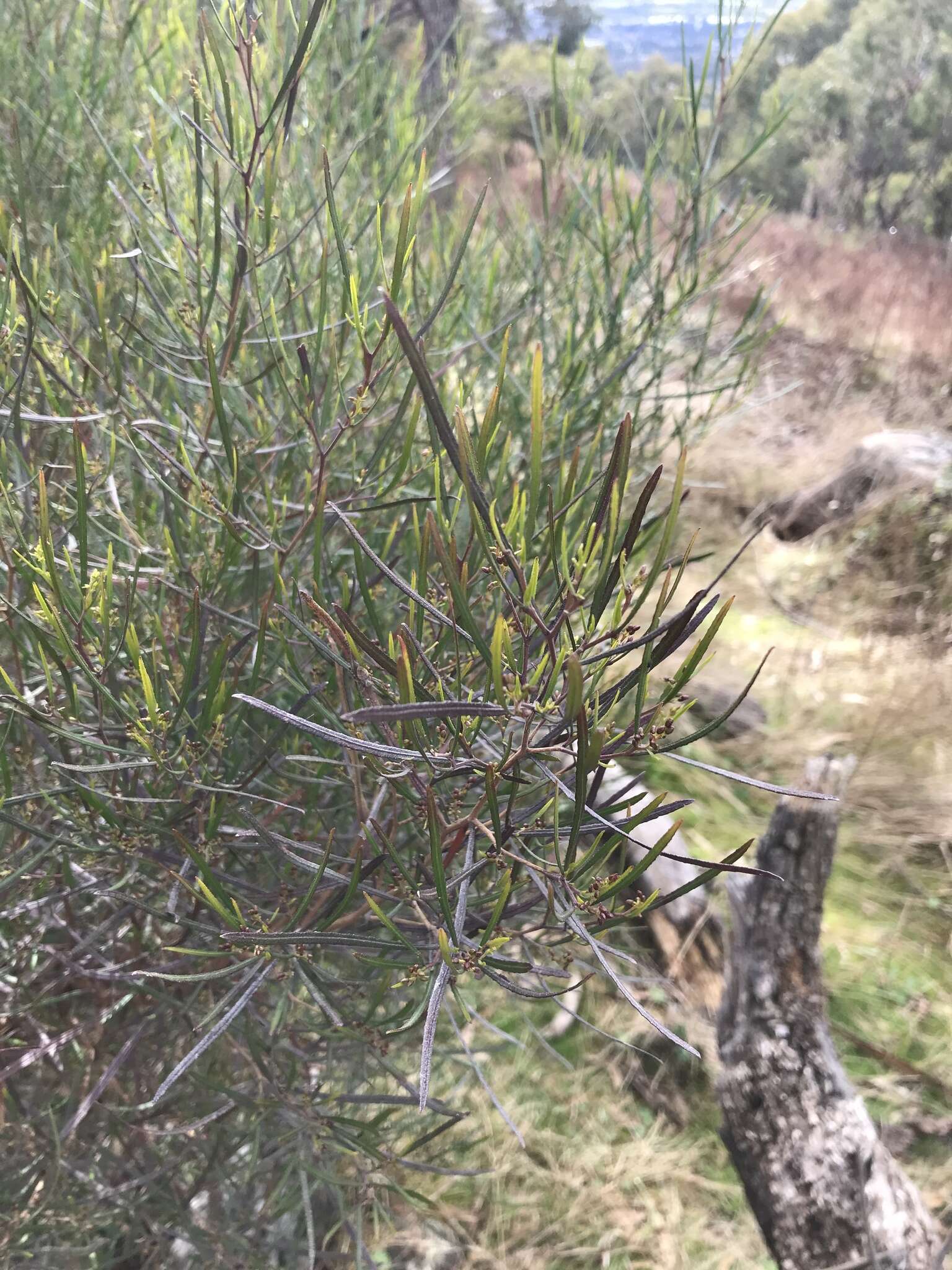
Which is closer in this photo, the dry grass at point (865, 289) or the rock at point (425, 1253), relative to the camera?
the rock at point (425, 1253)

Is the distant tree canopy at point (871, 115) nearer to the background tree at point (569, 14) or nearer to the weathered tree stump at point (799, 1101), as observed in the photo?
the background tree at point (569, 14)

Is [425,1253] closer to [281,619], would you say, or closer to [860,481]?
[281,619]

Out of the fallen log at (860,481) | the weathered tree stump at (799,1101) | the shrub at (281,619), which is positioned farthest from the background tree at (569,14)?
the weathered tree stump at (799,1101)

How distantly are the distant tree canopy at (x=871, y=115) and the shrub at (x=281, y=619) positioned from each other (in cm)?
668

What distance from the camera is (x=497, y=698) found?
24 centimetres

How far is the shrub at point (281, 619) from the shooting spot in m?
0.29

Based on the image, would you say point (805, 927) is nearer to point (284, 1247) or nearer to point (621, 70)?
point (284, 1247)

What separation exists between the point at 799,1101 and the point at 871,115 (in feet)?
26.8

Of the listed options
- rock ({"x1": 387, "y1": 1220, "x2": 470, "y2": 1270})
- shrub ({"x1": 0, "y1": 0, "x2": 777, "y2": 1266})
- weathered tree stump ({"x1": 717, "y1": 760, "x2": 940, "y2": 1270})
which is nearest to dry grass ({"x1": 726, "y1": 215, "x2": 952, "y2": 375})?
weathered tree stump ({"x1": 717, "y1": 760, "x2": 940, "y2": 1270})

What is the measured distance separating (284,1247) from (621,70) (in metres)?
2.39

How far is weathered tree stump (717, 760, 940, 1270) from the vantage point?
952 millimetres

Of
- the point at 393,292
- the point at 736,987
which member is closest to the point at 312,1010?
the point at 393,292

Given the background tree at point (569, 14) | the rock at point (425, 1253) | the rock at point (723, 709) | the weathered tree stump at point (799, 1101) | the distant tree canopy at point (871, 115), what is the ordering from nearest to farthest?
the weathered tree stump at point (799, 1101), the rock at point (425, 1253), the rock at point (723, 709), the background tree at point (569, 14), the distant tree canopy at point (871, 115)

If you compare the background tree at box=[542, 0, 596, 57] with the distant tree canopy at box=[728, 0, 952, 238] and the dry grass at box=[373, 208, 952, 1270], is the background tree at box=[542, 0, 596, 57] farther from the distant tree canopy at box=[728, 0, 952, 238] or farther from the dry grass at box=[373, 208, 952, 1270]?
the dry grass at box=[373, 208, 952, 1270]
